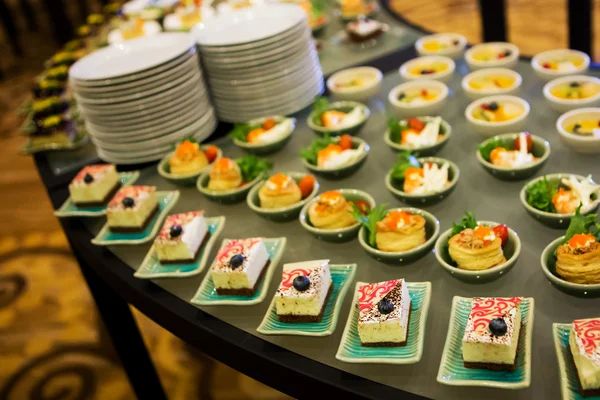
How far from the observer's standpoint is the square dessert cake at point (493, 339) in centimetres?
126

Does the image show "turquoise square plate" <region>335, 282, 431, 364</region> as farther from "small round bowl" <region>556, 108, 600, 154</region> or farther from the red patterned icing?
"small round bowl" <region>556, 108, 600, 154</region>

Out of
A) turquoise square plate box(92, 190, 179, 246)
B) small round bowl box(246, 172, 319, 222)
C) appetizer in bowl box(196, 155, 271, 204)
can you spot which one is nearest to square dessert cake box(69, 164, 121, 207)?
turquoise square plate box(92, 190, 179, 246)

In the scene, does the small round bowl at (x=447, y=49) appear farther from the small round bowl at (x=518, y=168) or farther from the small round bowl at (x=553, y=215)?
the small round bowl at (x=553, y=215)

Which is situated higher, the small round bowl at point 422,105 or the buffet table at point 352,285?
the small round bowl at point 422,105

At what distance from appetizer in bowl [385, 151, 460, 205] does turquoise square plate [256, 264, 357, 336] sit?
37 cm

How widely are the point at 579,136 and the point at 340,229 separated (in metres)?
0.83

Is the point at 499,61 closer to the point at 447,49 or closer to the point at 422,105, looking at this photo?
the point at 447,49

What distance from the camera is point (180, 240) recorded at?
5.93ft

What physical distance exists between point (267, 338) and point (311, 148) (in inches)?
34.7

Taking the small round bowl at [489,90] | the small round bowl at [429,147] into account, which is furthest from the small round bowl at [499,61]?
the small round bowl at [429,147]

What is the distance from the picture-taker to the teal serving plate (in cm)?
124

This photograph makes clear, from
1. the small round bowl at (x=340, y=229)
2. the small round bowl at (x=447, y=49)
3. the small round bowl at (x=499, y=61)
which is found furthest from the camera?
the small round bowl at (x=447, y=49)

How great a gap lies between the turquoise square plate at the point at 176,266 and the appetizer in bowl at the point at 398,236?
1.56ft

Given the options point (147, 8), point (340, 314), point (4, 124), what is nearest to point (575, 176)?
point (340, 314)
